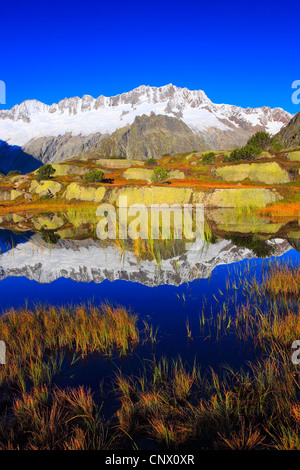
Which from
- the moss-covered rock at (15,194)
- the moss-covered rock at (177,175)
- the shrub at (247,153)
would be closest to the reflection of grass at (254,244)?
the moss-covered rock at (177,175)

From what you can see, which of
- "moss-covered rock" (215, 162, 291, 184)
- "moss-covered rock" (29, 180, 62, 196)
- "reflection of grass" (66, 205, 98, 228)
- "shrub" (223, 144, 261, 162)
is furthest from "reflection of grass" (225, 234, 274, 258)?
"shrub" (223, 144, 261, 162)

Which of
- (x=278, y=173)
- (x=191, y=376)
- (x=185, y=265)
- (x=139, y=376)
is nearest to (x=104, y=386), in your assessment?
(x=139, y=376)

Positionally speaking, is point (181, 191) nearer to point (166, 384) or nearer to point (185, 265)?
point (185, 265)

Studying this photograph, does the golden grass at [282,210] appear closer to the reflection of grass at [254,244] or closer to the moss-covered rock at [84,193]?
the reflection of grass at [254,244]

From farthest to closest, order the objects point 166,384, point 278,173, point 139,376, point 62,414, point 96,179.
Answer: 1. point 96,179
2. point 278,173
3. point 139,376
4. point 166,384
5. point 62,414

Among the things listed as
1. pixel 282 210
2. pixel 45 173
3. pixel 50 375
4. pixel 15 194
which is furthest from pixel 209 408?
pixel 45 173

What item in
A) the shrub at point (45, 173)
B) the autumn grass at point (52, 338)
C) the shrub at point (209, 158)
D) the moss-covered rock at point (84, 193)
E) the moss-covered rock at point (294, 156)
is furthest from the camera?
the shrub at point (209, 158)

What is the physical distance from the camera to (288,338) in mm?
10719

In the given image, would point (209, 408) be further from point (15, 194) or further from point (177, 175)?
point (15, 194)

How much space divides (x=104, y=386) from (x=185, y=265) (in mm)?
14699

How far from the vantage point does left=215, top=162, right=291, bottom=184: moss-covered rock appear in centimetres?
7019

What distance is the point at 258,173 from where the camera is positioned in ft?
241

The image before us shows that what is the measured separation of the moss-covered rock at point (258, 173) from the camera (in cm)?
7019

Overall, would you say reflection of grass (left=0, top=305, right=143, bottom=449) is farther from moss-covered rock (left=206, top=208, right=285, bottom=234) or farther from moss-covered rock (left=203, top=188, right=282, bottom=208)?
moss-covered rock (left=203, top=188, right=282, bottom=208)
